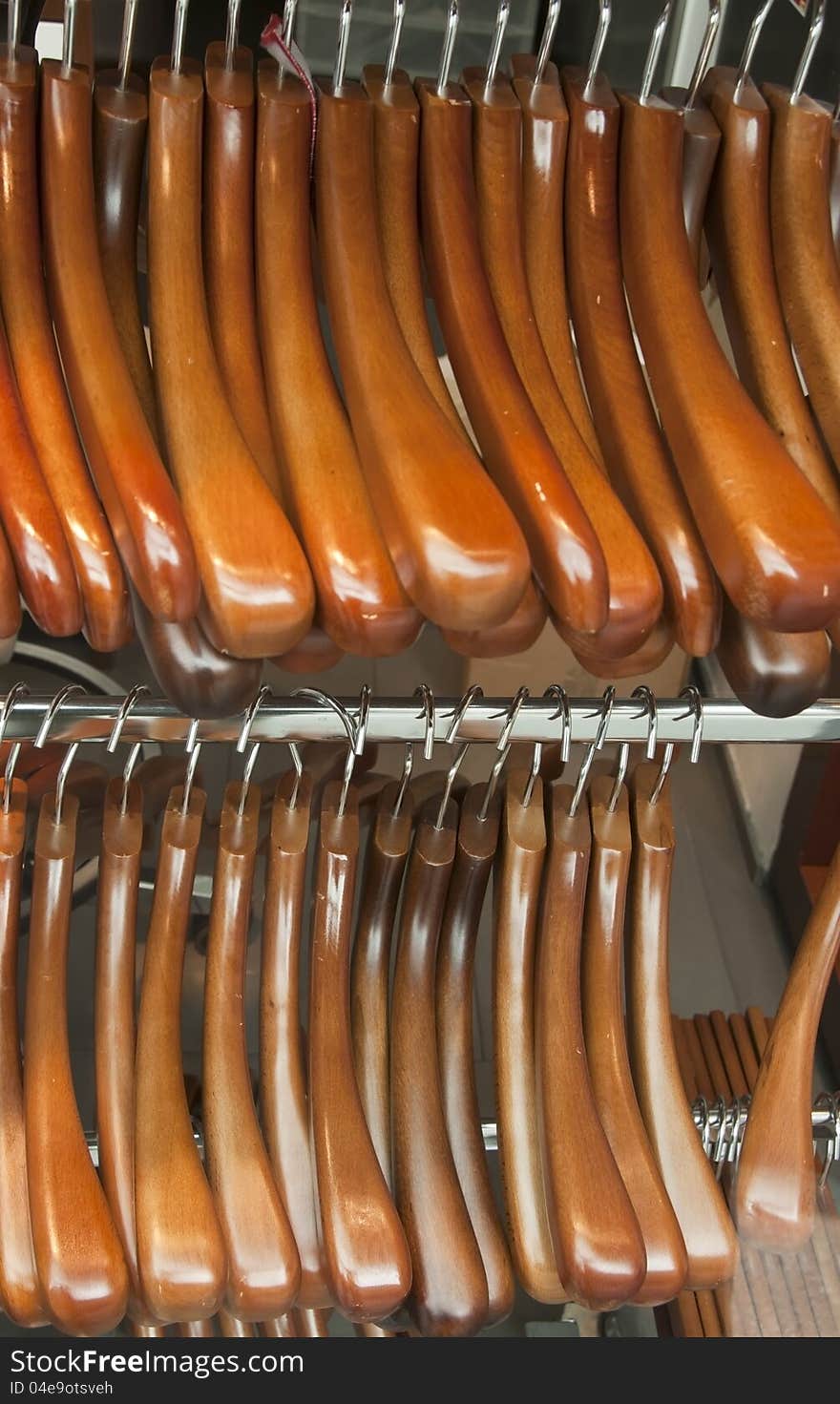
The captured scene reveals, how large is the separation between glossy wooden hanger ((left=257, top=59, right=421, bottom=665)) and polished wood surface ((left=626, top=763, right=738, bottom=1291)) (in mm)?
341

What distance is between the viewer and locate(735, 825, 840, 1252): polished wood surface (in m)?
0.83

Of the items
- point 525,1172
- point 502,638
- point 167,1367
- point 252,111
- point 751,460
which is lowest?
point 167,1367

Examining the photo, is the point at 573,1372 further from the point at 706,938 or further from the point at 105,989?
the point at 706,938

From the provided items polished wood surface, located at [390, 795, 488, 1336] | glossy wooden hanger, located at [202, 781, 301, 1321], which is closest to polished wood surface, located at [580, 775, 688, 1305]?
polished wood surface, located at [390, 795, 488, 1336]

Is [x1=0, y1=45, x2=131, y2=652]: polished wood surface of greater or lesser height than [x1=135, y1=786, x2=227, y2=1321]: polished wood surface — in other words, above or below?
above

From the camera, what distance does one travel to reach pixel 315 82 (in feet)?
2.26

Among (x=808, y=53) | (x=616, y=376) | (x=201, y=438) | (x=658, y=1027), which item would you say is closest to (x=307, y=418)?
(x=201, y=438)

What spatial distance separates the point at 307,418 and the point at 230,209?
6.1 inches

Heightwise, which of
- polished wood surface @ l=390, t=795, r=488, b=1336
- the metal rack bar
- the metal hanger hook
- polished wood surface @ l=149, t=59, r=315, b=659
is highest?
the metal hanger hook

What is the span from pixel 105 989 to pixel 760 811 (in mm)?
1454

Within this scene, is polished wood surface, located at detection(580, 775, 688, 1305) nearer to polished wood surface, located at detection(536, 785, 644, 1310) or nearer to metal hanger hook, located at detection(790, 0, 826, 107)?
polished wood surface, located at detection(536, 785, 644, 1310)

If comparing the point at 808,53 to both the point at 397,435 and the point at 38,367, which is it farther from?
the point at 38,367

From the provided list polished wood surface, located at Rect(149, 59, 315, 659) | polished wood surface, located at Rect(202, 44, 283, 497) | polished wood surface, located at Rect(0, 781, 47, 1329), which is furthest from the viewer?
polished wood surface, located at Rect(0, 781, 47, 1329)

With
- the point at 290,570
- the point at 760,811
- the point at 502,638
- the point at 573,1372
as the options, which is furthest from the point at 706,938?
the point at 290,570
